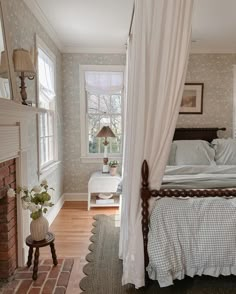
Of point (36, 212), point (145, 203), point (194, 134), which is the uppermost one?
point (194, 134)

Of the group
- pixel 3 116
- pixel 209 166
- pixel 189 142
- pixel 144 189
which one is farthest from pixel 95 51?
pixel 144 189

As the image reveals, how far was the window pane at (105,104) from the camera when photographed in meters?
4.75

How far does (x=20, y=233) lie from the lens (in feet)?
8.14

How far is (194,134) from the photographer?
4586mm

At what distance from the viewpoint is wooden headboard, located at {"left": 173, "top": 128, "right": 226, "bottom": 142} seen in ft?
15.0

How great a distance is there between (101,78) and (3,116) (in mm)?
2886

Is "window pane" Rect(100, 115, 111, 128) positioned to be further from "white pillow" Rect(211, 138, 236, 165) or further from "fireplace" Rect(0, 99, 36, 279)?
"fireplace" Rect(0, 99, 36, 279)

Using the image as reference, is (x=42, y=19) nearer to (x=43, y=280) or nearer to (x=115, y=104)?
(x=115, y=104)

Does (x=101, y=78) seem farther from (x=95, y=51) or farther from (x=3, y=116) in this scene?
(x=3, y=116)

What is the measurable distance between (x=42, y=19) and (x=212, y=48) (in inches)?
109

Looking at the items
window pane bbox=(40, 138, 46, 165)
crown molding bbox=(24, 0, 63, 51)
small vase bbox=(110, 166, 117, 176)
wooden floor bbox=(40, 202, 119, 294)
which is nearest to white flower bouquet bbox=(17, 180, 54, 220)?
wooden floor bbox=(40, 202, 119, 294)

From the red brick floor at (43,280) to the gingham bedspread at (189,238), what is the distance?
78 centimetres

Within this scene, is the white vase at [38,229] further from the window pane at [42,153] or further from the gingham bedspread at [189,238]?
the window pane at [42,153]

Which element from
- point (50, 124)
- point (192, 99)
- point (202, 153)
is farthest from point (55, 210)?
point (192, 99)
